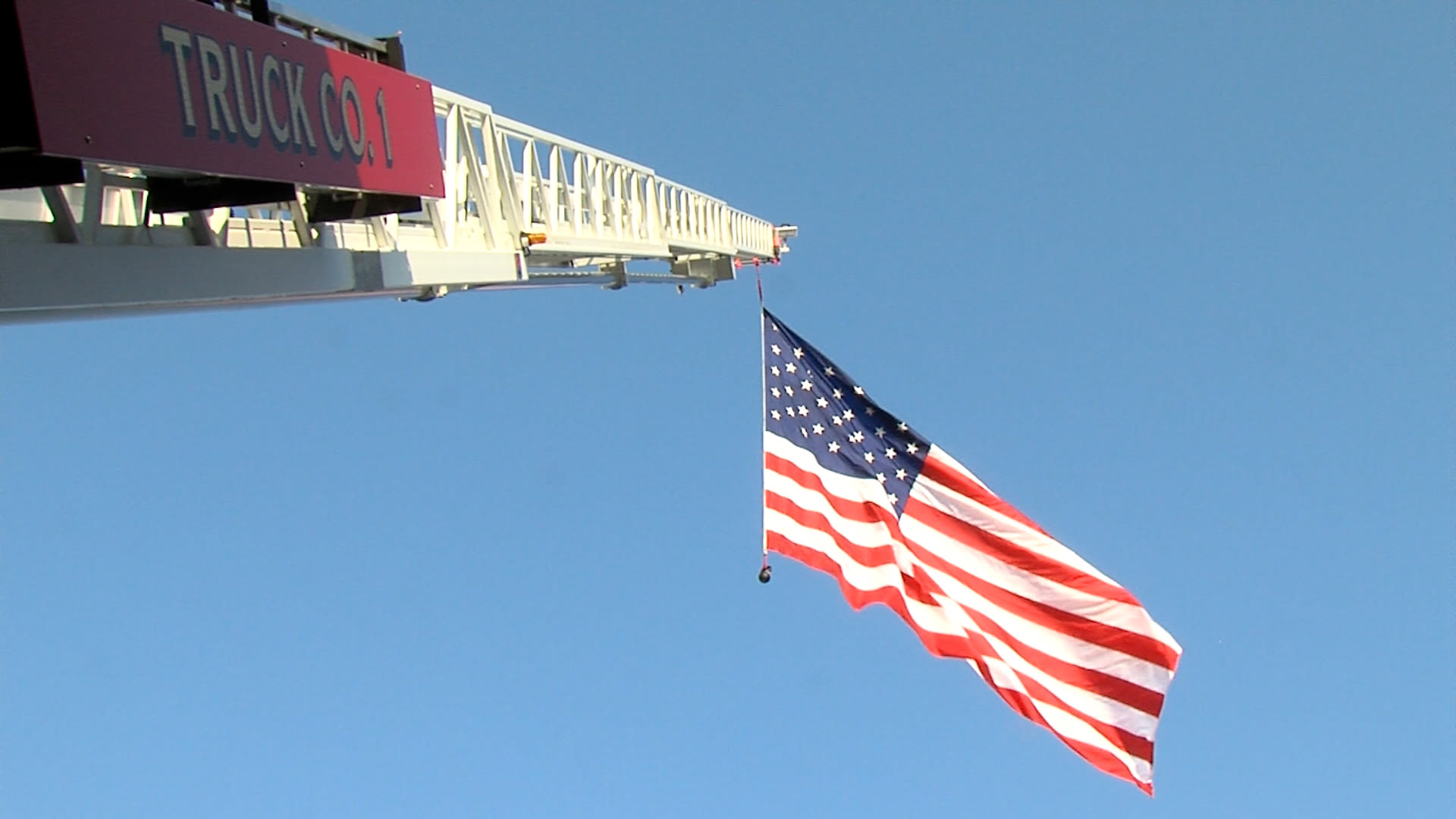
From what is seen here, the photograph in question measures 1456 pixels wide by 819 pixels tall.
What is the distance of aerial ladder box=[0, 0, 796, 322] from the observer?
3.57 metres

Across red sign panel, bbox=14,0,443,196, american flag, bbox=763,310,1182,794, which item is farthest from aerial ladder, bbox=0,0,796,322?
american flag, bbox=763,310,1182,794

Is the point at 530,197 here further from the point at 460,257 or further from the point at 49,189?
the point at 49,189

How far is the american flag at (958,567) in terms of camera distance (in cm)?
1132

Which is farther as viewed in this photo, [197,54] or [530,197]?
[530,197]

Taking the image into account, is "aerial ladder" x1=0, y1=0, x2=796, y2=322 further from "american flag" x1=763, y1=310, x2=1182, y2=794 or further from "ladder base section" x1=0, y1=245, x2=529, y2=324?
"american flag" x1=763, y1=310, x2=1182, y2=794

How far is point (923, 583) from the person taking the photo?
486 inches

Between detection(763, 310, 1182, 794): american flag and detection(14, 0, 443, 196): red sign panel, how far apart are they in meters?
7.62

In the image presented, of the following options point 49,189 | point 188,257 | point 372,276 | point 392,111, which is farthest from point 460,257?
point 49,189

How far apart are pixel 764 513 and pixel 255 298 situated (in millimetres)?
7879

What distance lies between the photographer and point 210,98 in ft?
14.0

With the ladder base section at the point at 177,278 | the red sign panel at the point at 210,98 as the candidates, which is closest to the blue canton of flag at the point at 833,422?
the ladder base section at the point at 177,278

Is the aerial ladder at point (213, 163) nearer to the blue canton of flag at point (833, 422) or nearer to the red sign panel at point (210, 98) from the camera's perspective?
the red sign panel at point (210, 98)

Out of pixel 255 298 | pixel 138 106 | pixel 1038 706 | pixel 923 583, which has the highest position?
pixel 138 106

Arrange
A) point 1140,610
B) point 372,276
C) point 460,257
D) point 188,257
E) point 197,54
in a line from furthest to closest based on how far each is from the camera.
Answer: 1. point 1140,610
2. point 460,257
3. point 372,276
4. point 188,257
5. point 197,54
